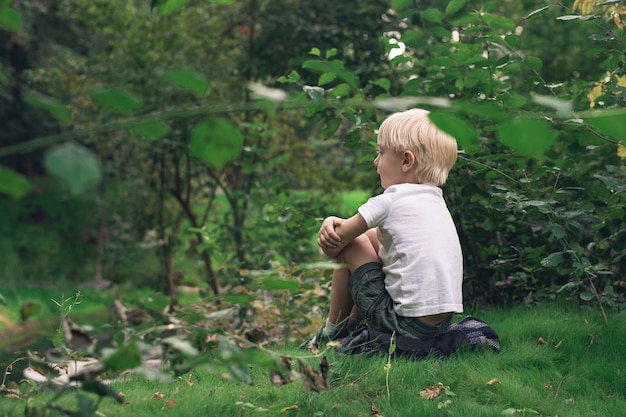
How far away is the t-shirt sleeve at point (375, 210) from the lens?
312 centimetres

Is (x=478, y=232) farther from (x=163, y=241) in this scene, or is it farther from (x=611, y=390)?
(x=163, y=241)

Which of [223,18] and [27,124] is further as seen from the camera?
[27,124]

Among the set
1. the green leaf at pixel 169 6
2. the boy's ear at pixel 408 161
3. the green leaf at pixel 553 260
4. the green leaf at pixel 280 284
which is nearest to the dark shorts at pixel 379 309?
the boy's ear at pixel 408 161

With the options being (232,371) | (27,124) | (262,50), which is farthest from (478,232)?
(27,124)

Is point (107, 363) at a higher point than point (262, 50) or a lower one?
lower

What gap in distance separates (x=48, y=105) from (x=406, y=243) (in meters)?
2.10

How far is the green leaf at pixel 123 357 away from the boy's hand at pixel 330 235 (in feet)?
5.50

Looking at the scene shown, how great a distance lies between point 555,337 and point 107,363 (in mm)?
2433

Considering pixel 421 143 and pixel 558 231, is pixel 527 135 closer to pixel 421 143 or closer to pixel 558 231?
pixel 421 143

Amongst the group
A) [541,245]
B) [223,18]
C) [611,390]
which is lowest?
[611,390]

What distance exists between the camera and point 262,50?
321 inches

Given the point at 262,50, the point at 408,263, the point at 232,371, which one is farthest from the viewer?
the point at 262,50

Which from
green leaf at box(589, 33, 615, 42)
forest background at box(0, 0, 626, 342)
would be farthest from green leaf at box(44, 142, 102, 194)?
green leaf at box(589, 33, 615, 42)

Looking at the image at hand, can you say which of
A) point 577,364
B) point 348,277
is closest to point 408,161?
point 348,277
